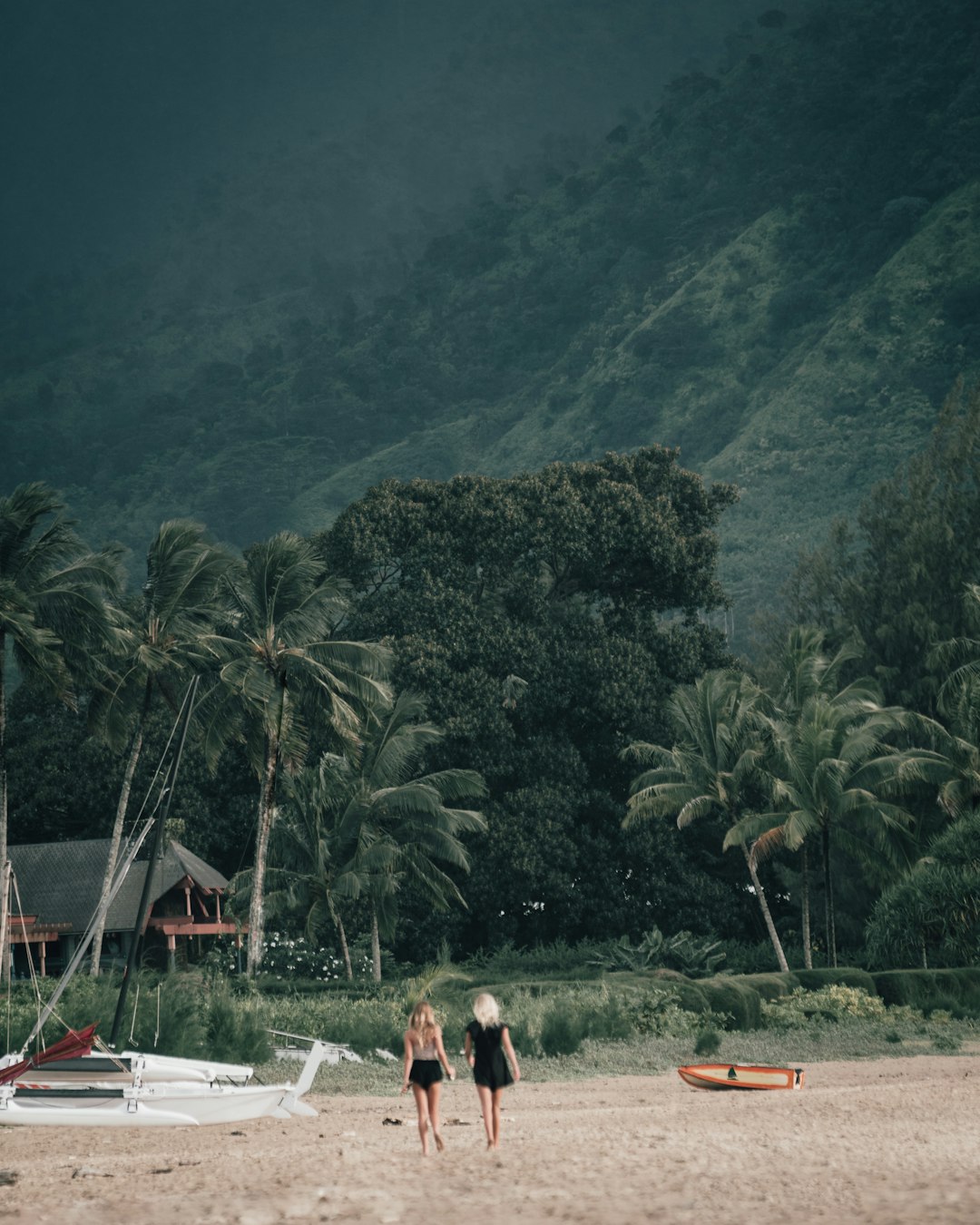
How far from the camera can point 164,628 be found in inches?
1384

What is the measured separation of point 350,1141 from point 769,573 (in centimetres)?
9628

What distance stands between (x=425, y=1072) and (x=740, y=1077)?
26.2 feet

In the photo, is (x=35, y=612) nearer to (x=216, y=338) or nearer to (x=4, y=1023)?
(x=4, y=1023)

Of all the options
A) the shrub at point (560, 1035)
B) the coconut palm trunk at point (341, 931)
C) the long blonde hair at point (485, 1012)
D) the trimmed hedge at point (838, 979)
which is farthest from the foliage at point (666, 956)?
the long blonde hair at point (485, 1012)

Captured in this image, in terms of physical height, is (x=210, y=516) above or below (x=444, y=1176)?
above

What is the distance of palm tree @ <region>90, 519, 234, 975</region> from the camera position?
34906 mm

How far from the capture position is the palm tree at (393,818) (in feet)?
122

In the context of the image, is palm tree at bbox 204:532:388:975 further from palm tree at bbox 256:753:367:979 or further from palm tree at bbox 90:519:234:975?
palm tree at bbox 256:753:367:979

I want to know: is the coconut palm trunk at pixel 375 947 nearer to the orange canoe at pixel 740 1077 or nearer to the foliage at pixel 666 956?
the foliage at pixel 666 956

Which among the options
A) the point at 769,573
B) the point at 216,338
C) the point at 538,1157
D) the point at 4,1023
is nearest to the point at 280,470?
the point at 216,338

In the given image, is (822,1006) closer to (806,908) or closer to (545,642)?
(806,908)

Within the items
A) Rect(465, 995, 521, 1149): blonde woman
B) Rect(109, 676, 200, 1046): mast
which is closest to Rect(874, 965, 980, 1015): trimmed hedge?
Rect(109, 676, 200, 1046): mast

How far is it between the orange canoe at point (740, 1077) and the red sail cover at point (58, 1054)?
7774 millimetres

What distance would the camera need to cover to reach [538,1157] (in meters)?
11.9
